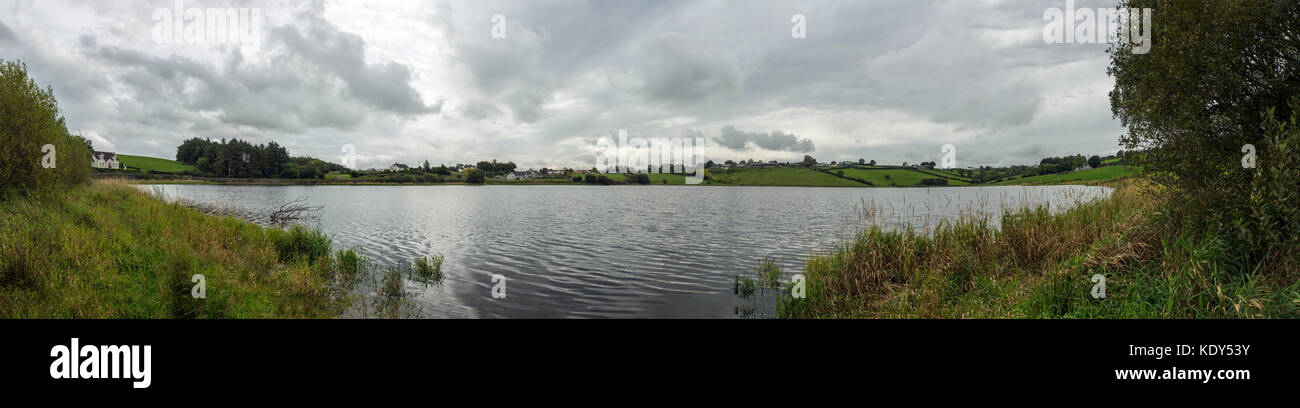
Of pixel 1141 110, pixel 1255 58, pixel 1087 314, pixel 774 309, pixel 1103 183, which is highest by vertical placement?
pixel 1255 58

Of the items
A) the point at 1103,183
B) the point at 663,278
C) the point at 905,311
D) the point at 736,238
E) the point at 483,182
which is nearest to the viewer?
the point at 905,311

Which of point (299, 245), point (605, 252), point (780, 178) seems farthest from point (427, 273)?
point (780, 178)

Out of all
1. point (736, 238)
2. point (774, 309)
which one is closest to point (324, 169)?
point (736, 238)

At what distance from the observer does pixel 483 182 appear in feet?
515

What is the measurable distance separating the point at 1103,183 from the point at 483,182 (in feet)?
520

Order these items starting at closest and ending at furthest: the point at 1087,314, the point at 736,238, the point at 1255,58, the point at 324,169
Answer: the point at 1087,314
the point at 1255,58
the point at 736,238
the point at 324,169

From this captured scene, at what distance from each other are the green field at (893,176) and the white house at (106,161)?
164286 mm

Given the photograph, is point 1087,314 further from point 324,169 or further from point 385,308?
point 324,169

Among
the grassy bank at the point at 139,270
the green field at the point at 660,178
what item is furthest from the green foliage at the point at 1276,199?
the green field at the point at 660,178

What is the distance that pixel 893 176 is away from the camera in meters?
102

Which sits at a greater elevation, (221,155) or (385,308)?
(221,155)

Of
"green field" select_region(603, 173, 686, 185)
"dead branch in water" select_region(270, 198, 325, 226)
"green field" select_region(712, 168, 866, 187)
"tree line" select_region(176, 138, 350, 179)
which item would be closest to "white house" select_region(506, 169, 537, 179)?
"green field" select_region(603, 173, 686, 185)
